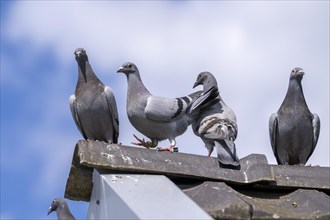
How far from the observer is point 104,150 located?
536 centimetres

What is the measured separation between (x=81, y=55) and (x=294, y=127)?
2.97 meters

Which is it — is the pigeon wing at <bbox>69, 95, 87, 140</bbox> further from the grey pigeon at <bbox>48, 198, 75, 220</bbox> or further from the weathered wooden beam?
the weathered wooden beam

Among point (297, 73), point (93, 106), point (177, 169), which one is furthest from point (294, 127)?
point (177, 169)

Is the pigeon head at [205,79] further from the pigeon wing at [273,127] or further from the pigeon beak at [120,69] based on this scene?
the pigeon beak at [120,69]

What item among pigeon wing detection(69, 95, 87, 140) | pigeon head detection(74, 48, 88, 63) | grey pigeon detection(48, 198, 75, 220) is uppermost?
pigeon head detection(74, 48, 88, 63)

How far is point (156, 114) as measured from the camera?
891cm

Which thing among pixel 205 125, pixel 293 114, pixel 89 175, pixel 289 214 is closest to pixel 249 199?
pixel 289 214

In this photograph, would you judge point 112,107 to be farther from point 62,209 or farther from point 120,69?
point 62,209

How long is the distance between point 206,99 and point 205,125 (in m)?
0.94

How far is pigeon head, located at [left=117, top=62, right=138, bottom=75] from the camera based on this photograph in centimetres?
1004

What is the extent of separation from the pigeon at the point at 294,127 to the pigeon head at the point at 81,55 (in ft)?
8.50

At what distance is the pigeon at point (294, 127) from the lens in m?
10.4

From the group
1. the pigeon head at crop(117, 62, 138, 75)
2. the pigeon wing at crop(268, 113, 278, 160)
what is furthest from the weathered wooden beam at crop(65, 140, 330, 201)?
the pigeon wing at crop(268, 113, 278, 160)

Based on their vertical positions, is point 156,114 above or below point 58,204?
above
